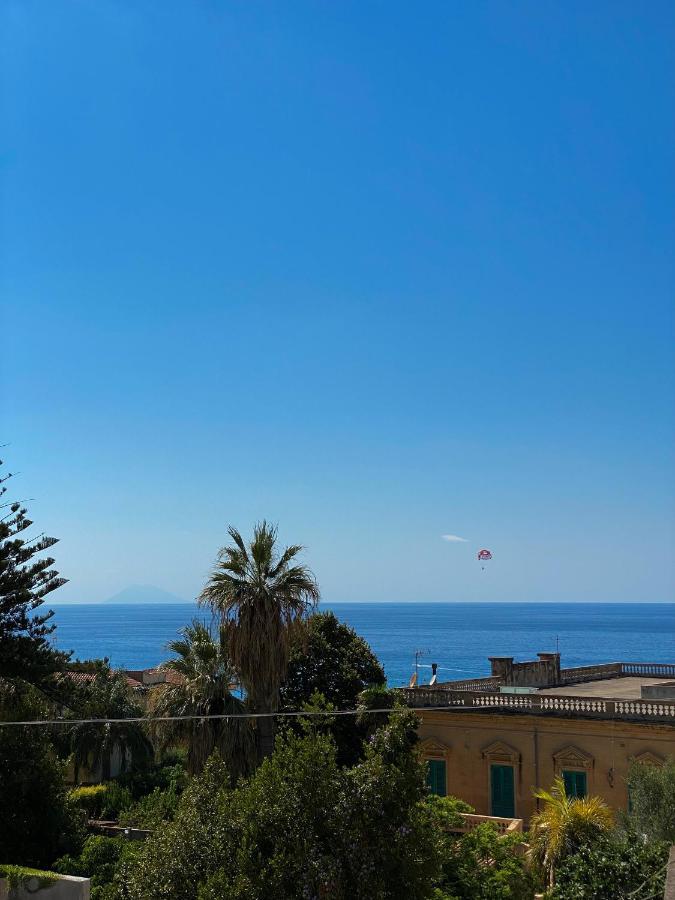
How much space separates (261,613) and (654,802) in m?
9.28

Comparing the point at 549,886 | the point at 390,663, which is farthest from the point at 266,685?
the point at 390,663

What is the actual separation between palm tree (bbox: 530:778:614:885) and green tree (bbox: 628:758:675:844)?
Result: 2.53ft

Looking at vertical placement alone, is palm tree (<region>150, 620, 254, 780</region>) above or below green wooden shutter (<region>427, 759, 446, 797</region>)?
above

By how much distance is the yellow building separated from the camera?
76.6ft

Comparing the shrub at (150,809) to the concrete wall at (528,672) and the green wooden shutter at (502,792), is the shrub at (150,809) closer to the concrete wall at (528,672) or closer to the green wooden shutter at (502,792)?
the green wooden shutter at (502,792)

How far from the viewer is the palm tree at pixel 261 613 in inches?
815

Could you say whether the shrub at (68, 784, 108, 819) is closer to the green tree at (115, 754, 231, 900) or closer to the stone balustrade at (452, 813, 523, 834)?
the stone balustrade at (452, 813, 523, 834)

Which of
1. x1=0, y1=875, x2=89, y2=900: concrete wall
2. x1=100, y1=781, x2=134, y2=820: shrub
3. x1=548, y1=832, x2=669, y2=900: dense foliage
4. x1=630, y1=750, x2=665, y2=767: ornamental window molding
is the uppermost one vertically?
x1=630, y1=750, x2=665, y2=767: ornamental window molding

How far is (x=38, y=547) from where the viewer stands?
26.0 meters

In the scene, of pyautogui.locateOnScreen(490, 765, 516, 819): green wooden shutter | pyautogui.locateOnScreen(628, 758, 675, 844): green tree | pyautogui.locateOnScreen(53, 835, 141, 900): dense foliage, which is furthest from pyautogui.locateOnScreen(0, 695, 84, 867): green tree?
pyautogui.locateOnScreen(628, 758, 675, 844): green tree

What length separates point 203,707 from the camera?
21453mm

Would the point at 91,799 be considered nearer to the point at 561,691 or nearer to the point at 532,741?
the point at 532,741

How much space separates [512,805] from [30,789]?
13253 mm

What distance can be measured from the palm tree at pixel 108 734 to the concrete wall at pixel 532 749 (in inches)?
453
